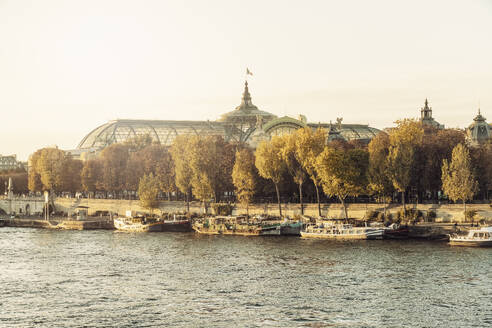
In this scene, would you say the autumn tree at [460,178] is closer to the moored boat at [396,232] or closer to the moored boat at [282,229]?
the moored boat at [396,232]

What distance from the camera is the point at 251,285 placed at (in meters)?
75.3

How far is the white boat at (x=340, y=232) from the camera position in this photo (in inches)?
4510

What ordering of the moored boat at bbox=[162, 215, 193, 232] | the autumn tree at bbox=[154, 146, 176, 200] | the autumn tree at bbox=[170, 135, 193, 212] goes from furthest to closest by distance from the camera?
the autumn tree at bbox=[154, 146, 176, 200], the autumn tree at bbox=[170, 135, 193, 212], the moored boat at bbox=[162, 215, 193, 232]

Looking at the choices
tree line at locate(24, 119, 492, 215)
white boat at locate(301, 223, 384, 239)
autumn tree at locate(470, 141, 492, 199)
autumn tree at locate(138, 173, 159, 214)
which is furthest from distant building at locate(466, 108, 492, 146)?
autumn tree at locate(138, 173, 159, 214)

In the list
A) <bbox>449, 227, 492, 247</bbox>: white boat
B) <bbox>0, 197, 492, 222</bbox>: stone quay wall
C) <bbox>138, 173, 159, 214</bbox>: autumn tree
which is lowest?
<bbox>449, 227, 492, 247</bbox>: white boat

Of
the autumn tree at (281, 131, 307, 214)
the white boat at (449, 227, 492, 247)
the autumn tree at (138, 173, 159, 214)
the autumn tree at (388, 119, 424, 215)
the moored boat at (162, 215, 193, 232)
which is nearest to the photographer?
the white boat at (449, 227, 492, 247)

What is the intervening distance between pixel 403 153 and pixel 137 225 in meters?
55.7

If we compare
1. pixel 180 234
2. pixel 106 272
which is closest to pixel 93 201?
pixel 180 234

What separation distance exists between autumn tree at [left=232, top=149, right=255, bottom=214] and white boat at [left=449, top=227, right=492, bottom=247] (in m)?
52.0

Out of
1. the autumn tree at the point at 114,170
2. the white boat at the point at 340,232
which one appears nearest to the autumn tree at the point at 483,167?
the white boat at the point at 340,232

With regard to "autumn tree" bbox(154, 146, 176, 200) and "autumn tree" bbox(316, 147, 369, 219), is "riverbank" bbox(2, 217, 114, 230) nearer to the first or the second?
"autumn tree" bbox(154, 146, 176, 200)

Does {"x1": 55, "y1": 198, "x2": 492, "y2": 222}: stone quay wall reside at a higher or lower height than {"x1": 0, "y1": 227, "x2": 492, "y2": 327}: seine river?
higher

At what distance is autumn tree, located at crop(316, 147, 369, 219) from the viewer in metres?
128

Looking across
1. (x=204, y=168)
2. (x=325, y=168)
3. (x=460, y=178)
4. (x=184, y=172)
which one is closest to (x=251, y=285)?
(x=325, y=168)
